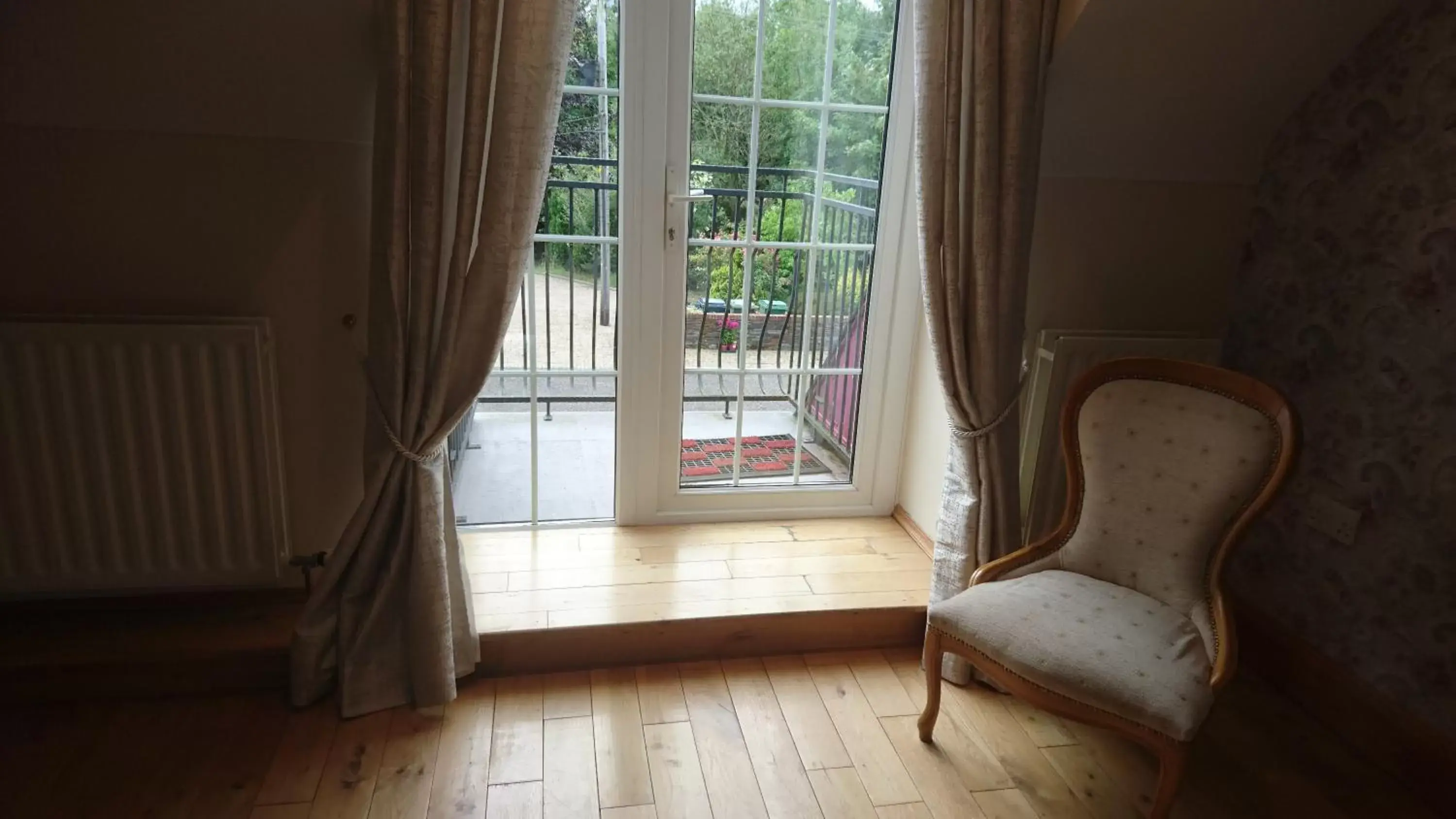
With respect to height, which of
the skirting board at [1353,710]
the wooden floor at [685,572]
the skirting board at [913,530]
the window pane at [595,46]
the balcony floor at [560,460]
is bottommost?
the skirting board at [1353,710]

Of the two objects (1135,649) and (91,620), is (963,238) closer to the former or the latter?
(1135,649)

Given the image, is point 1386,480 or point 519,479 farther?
point 519,479

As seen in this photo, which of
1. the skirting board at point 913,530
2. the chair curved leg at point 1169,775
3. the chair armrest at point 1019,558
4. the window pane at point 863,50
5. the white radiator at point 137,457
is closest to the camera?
the chair curved leg at point 1169,775

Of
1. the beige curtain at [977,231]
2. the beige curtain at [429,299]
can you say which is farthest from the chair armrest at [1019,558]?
the beige curtain at [429,299]

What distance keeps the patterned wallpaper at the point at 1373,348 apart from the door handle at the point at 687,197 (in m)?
1.54

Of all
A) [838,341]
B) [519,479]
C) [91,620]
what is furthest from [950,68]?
[91,620]

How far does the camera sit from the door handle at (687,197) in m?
2.32

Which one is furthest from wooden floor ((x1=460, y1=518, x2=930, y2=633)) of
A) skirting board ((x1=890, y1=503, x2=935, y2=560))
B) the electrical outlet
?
the electrical outlet

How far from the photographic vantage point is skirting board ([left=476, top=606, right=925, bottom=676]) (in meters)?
2.08

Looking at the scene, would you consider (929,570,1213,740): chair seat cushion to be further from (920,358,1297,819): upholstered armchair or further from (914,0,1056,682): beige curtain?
(914,0,1056,682): beige curtain

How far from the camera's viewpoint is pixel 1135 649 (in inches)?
64.4

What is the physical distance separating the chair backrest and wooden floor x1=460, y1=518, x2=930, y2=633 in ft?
1.90

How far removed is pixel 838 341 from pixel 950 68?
0.96m

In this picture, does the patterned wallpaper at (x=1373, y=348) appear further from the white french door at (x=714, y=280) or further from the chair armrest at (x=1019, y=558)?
the white french door at (x=714, y=280)
